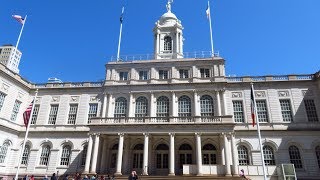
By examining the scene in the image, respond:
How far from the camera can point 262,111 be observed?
30406mm

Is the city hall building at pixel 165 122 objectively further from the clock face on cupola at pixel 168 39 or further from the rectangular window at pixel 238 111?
the clock face on cupola at pixel 168 39

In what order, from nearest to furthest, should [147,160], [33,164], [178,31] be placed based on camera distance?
[147,160] < [33,164] < [178,31]

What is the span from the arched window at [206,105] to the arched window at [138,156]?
862cm

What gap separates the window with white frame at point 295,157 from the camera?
1087 inches

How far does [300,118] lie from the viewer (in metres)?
29.2

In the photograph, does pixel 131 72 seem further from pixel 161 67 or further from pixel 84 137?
pixel 84 137

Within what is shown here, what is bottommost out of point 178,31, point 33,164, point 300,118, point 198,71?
point 33,164

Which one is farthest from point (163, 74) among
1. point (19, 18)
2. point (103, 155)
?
point (19, 18)

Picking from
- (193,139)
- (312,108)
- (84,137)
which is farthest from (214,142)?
(84,137)

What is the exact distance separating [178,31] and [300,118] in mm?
20557

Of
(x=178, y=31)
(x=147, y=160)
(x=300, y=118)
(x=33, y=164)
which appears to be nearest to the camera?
(x=147, y=160)

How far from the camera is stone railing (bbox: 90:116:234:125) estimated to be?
2698 cm

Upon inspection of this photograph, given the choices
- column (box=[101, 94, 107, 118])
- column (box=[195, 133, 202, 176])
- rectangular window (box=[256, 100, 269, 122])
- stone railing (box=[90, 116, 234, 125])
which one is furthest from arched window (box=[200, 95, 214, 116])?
column (box=[101, 94, 107, 118])

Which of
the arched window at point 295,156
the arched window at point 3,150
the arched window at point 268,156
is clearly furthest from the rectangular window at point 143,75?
the arched window at point 295,156
